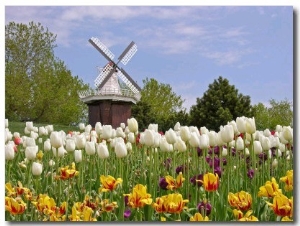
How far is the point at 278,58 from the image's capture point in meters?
3.02

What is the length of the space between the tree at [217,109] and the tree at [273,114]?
0.34 ft

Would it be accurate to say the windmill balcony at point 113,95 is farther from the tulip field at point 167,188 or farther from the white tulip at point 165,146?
the white tulip at point 165,146

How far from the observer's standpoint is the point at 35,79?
3.46m

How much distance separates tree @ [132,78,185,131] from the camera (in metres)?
3.39

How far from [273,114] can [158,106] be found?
1379 mm

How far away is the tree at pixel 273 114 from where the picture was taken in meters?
2.99

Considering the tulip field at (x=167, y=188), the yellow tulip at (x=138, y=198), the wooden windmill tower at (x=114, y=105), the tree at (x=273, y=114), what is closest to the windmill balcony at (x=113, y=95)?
the wooden windmill tower at (x=114, y=105)

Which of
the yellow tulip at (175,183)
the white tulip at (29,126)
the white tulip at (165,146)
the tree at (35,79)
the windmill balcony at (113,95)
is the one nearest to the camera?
the yellow tulip at (175,183)

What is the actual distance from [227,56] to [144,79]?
0.65 metres

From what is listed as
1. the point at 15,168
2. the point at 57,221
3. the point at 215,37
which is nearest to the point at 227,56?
the point at 215,37

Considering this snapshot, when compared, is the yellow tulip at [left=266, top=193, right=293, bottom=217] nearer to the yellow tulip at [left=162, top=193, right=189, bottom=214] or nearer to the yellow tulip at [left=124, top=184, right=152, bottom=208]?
the yellow tulip at [left=162, top=193, right=189, bottom=214]

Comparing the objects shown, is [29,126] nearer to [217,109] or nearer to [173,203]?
[217,109]

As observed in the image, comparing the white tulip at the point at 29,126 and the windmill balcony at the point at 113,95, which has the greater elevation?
the windmill balcony at the point at 113,95

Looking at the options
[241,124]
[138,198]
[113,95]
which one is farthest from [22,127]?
[113,95]
